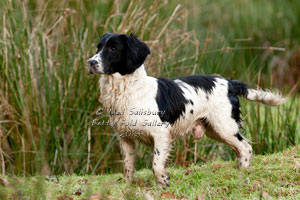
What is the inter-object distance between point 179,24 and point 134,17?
143 centimetres

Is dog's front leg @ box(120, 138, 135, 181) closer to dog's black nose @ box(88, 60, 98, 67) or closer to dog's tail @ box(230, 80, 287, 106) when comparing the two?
dog's black nose @ box(88, 60, 98, 67)

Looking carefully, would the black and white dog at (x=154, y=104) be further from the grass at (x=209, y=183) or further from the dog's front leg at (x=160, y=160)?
the grass at (x=209, y=183)

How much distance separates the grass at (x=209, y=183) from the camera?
4.33 meters

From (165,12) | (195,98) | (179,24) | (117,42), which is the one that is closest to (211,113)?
(195,98)

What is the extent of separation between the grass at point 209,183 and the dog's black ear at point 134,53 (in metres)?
1.16

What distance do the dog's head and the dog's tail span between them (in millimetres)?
1409

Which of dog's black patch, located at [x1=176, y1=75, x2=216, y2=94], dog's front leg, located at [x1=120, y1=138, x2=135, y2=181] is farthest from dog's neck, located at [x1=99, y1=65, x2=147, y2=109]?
dog's black patch, located at [x1=176, y1=75, x2=216, y2=94]

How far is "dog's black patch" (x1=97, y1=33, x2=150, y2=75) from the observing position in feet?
14.6

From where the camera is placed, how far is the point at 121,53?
14.8ft

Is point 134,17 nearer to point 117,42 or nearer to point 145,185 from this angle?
point 117,42

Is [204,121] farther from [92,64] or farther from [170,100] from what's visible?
[92,64]

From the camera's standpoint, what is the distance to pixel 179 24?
7.61 meters

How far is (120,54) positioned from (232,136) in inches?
65.3

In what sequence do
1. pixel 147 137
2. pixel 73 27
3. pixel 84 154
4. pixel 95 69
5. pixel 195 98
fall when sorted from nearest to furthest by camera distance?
1. pixel 95 69
2. pixel 147 137
3. pixel 195 98
4. pixel 84 154
5. pixel 73 27
